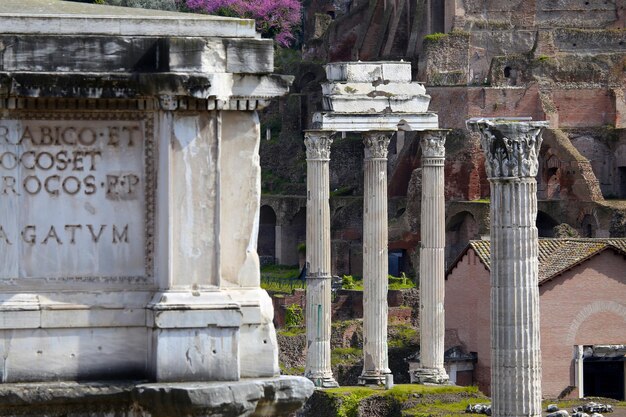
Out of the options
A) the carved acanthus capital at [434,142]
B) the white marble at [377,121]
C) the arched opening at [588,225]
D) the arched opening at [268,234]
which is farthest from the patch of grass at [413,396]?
the arched opening at [268,234]

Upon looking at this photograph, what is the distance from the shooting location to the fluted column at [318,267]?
40.0 meters

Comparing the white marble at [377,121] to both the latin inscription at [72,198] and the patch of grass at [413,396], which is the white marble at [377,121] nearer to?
the patch of grass at [413,396]

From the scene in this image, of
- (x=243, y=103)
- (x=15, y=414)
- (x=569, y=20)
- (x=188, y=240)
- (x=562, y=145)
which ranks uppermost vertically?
(x=569, y=20)

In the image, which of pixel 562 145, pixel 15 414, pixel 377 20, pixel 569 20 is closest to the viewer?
pixel 15 414

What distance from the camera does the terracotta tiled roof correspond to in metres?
44.9

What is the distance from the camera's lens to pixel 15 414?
36.7 feet

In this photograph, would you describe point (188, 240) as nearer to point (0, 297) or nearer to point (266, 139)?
point (0, 297)

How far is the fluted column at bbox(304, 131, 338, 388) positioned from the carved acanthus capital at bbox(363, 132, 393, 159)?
0.72 m

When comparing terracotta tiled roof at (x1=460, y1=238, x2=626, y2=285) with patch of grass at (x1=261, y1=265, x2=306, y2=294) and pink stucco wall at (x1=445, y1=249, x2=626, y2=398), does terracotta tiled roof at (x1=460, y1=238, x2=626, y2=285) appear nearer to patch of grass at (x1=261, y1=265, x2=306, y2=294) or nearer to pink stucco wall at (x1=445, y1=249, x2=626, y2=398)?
pink stucco wall at (x1=445, y1=249, x2=626, y2=398)

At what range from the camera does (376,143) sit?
4019 cm

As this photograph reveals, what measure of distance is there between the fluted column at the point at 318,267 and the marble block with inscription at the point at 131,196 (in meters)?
28.3

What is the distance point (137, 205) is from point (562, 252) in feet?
114

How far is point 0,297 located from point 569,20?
62830 millimetres

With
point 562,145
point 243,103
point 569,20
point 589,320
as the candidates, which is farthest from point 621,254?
point 243,103
